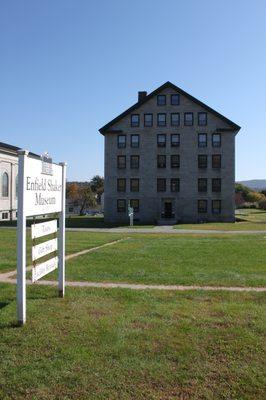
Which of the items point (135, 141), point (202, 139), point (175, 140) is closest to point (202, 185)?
point (202, 139)

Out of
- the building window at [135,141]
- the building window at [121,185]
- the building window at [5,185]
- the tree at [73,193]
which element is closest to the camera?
the building window at [135,141]

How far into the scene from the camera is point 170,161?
55312mm

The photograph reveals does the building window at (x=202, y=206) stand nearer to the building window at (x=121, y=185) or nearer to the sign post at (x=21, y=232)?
the building window at (x=121, y=185)

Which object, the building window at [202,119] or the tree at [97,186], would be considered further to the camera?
the tree at [97,186]

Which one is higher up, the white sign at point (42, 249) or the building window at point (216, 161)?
the building window at point (216, 161)

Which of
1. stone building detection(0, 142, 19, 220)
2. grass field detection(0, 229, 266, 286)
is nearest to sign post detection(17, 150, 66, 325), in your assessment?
grass field detection(0, 229, 266, 286)

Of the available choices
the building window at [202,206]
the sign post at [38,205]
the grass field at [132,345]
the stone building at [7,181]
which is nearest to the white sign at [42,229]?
the sign post at [38,205]

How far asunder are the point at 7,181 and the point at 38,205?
6062 centimetres

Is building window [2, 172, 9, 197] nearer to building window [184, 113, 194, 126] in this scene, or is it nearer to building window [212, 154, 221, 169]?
building window [184, 113, 194, 126]

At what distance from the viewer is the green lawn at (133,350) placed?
15.3 feet

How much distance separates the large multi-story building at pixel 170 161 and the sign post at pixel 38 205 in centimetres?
4537

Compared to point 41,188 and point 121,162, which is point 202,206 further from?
point 41,188

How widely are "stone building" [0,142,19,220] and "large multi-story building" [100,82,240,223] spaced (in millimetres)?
16331

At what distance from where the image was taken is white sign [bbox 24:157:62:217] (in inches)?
281
